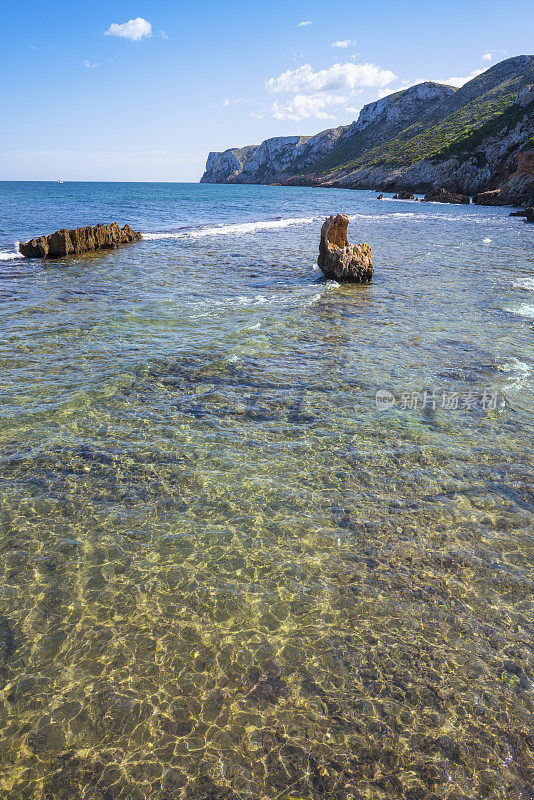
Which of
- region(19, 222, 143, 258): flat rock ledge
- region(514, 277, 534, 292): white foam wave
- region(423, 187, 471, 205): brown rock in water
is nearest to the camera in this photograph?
region(514, 277, 534, 292): white foam wave

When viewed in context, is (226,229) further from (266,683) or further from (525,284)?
(266,683)

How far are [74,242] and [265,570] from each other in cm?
3050

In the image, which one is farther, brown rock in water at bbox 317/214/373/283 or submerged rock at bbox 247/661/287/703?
brown rock in water at bbox 317/214/373/283

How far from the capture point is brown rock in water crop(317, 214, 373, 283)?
22.7m

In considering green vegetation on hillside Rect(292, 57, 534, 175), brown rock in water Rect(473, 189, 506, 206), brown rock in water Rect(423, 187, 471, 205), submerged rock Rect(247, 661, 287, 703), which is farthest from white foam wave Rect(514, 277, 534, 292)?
green vegetation on hillside Rect(292, 57, 534, 175)

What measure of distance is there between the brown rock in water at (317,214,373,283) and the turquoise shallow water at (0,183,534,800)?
9896 mm

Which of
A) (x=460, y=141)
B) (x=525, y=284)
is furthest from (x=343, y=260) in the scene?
(x=460, y=141)

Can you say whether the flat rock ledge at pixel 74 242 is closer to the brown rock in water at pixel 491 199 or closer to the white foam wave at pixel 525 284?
the white foam wave at pixel 525 284

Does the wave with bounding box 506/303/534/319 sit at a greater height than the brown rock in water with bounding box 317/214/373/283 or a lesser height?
lesser

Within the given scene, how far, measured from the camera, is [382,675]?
15.5 feet

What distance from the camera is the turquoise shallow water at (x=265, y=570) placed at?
405 cm

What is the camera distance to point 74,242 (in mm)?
30406
